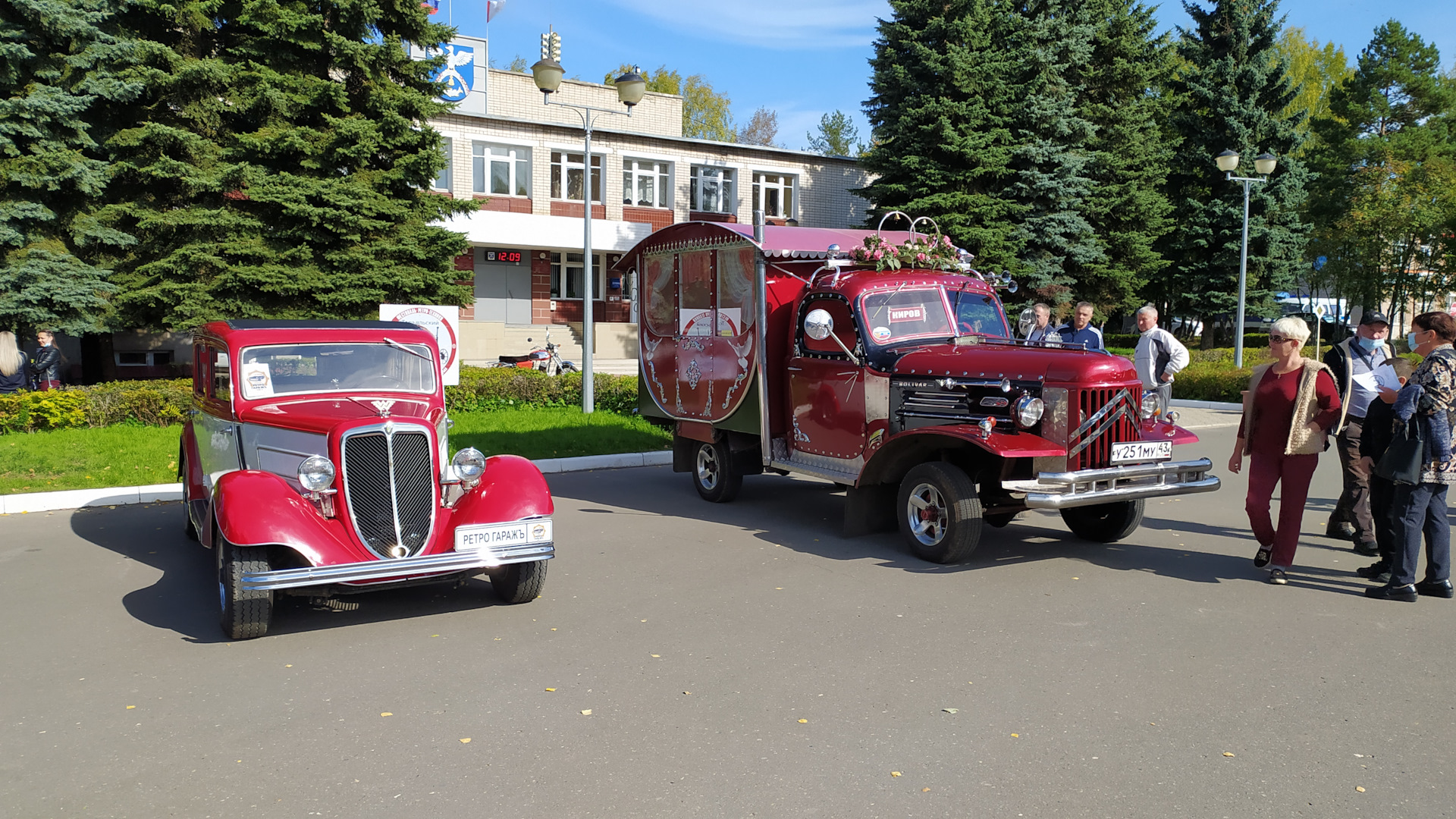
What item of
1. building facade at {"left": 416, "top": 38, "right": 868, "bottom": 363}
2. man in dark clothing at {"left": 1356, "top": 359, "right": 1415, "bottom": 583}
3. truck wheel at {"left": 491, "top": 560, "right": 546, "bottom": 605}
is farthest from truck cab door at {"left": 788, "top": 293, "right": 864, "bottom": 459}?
building facade at {"left": 416, "top": 38, "right": 868, "bottom": 363}

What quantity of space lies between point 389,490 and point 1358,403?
24.8 ft

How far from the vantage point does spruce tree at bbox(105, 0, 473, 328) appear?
1662cm

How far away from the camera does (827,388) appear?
8.95 meters

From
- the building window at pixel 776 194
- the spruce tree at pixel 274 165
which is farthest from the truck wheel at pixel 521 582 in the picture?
the building window at pixel 776 194

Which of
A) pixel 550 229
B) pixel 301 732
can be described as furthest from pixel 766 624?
pixel 550 229

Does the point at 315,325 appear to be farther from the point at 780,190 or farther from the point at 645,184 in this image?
the point at 780,190

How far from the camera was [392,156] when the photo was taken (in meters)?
18.0

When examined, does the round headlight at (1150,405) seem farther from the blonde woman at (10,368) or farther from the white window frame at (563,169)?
the white window frame at (563,169)

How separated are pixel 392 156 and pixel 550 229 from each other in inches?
584

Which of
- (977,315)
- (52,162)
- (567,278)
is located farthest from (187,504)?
(567,278)

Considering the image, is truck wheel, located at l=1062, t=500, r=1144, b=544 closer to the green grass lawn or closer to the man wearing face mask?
the man wearing face mask

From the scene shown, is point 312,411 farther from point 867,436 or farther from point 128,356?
point 128,356

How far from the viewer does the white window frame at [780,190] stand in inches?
1441

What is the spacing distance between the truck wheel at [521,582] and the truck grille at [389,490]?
0.63 m
